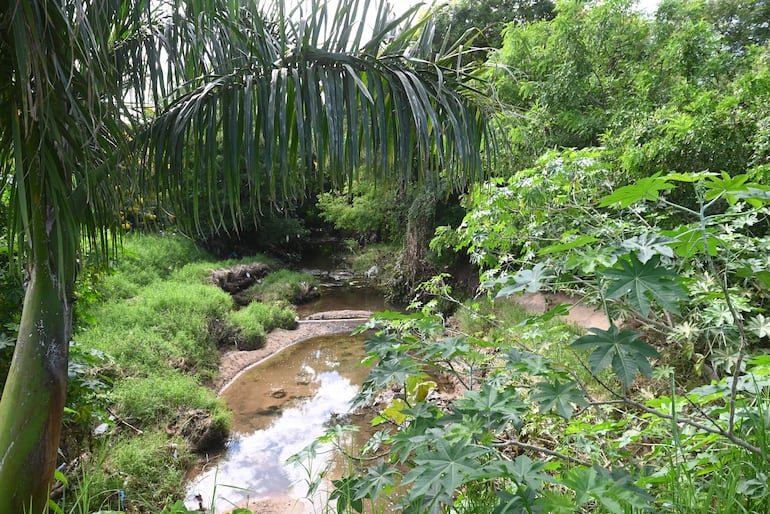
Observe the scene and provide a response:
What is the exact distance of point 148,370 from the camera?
4.44 m

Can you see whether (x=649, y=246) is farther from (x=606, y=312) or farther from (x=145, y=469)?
(x=145, y=469)

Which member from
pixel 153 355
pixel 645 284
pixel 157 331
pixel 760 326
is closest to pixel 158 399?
pixel 153 355

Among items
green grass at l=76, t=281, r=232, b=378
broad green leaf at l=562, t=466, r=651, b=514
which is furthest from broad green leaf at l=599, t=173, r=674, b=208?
green grass at l=76, t=281, r=232, b=378

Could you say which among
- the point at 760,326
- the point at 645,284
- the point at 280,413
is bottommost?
the point at 280,413

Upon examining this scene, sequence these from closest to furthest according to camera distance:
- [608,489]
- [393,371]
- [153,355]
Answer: [608,489] → [393,371] → [153,355]

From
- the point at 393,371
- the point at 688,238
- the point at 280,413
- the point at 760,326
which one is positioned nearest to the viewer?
the point at 688,238

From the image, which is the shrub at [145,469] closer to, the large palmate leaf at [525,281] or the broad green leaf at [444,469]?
the broad green leaf at [444,469]

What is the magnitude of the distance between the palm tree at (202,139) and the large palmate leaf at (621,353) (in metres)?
0.73

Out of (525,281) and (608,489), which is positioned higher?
(525,281)

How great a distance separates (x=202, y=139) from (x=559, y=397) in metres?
1.26

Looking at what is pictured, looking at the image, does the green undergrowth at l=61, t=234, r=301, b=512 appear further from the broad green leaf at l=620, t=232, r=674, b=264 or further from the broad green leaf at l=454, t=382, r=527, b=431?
the broad green leaf at l=620, t=232, r=674, b=264

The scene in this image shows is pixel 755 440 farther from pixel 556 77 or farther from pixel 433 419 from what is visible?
pixel 556 77

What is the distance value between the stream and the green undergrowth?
0.26m

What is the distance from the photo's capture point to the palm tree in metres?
1.24
